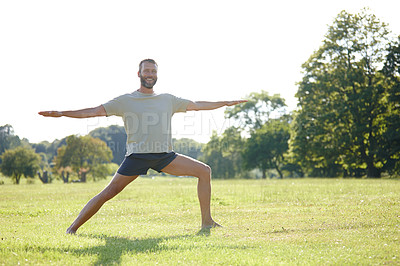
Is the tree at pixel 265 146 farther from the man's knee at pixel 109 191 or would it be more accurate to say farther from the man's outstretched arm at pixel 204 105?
the man's knee at pixel 109 191

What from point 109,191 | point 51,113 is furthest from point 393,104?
point 51,113

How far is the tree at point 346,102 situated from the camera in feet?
128

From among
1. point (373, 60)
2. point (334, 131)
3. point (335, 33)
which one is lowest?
point (334, 131)

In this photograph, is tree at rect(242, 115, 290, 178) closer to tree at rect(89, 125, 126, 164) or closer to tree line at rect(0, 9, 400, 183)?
tree line at rect(0, 9, 400, 183)

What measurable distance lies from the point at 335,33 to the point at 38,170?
4312 cm

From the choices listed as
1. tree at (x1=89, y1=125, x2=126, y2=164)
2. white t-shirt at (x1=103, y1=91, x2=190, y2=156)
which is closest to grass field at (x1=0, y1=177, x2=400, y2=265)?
white t-shirt at (x1=103, y1=91, x2=190, y2=156)

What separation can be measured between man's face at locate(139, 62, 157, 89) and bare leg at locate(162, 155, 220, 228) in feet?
4.60

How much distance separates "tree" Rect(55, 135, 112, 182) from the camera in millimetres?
64312

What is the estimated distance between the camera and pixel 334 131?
39.9 metres

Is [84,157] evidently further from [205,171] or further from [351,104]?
[205,171]

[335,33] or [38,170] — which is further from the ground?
[335,33]

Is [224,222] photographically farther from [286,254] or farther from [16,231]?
[16,231]

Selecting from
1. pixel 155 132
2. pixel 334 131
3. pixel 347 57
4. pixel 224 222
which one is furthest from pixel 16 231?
pixel 347 57

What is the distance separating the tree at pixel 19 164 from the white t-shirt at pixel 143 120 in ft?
185
